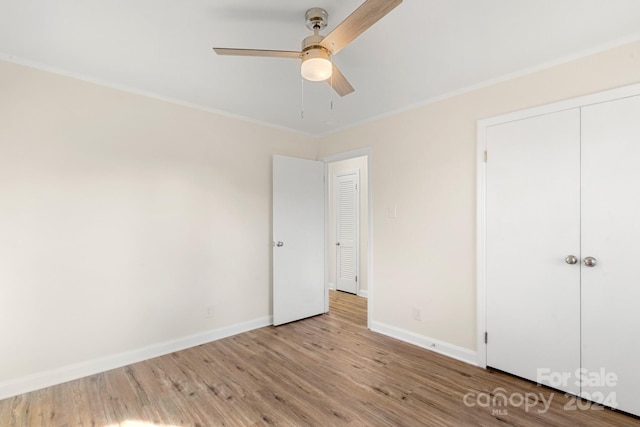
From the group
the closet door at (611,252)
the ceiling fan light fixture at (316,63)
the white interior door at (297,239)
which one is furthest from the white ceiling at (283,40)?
the white interior door at (297,239)

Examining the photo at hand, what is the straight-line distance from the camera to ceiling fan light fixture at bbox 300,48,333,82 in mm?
1508

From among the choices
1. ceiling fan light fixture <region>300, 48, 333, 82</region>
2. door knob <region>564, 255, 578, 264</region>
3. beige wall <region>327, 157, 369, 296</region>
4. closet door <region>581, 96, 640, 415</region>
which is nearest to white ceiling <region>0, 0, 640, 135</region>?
ceiling fan light fixture <region>300, 48, 333, 82</region>

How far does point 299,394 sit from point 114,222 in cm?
209

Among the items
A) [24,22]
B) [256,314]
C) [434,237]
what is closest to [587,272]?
[434,237]

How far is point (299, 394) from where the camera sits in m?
2.20

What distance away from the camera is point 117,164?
103 inches

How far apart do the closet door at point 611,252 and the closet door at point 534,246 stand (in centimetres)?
6

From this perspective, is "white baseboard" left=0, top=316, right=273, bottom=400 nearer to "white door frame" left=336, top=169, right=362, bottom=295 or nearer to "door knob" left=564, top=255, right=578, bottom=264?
"white door frame" left=336, top=169, right=362, bottom=295

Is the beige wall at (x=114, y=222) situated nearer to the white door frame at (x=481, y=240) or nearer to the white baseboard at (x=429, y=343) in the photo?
the white baseboard at (x=429, y=343)

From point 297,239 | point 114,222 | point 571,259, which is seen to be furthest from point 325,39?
point 297,239

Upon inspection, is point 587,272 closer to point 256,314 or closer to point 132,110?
point 256,314

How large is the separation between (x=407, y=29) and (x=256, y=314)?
10.2ft

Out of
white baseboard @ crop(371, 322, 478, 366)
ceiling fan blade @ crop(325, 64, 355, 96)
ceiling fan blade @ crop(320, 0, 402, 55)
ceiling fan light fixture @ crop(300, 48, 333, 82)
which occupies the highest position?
ceiling fan blade @ crop(320, 0, 402, 55)

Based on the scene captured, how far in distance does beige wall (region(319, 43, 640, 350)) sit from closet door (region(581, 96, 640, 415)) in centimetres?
31
